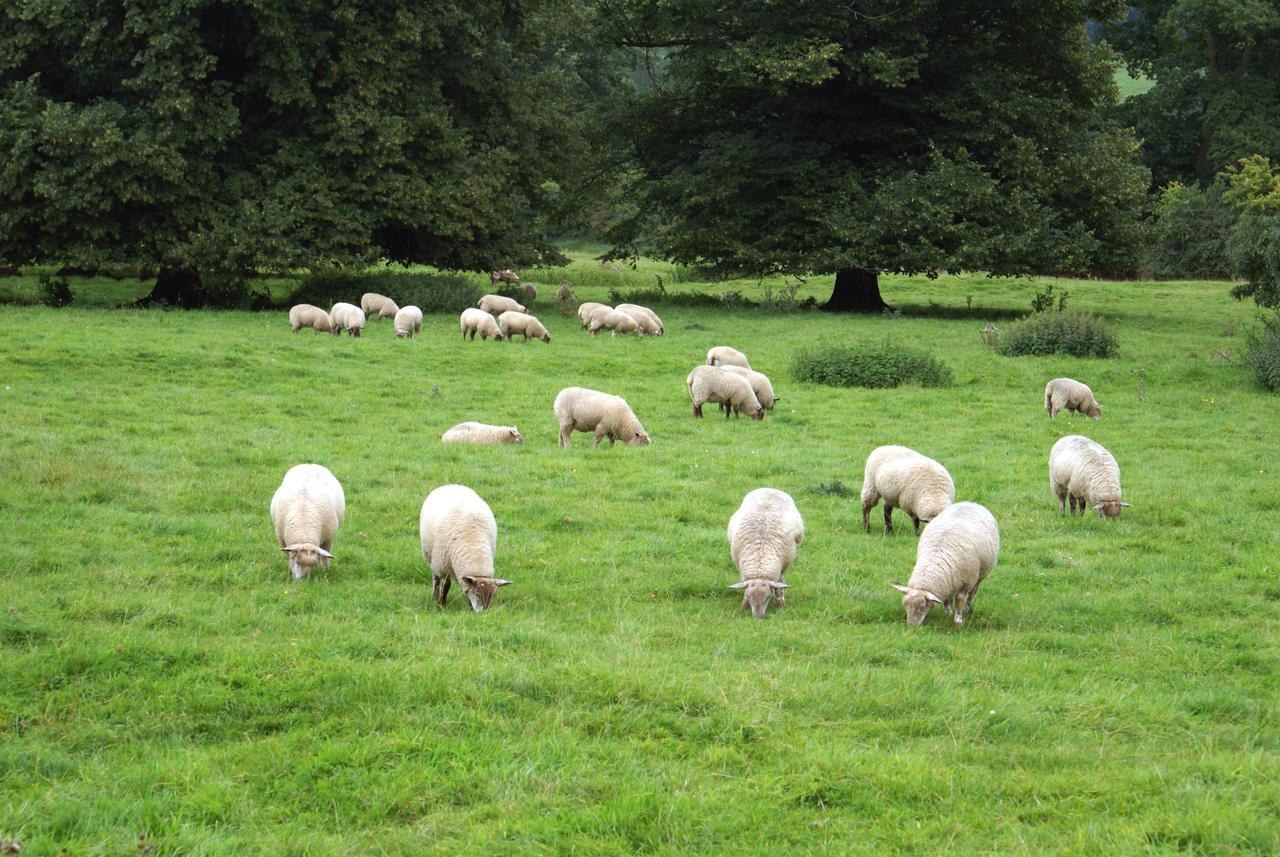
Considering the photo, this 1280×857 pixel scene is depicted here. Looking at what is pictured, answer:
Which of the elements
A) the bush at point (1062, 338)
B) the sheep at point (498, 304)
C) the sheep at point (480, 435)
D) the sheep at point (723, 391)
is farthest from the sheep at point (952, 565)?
the sheep at point (498, 304)

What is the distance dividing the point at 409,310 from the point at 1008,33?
20.4 meters

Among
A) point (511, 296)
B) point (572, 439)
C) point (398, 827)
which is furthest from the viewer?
point (511, 296)

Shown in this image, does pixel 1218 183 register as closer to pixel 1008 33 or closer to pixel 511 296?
pixel 1008 33

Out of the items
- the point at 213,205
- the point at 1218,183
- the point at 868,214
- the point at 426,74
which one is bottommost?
the point at 213,205

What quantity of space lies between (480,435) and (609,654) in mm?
9442

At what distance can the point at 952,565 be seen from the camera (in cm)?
1039

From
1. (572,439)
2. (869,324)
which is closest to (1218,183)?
(869,324)

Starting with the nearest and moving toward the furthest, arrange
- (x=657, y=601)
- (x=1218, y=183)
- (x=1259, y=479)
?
(x=657, y=601), (x=1259, y=479), (x=1218, y=183)

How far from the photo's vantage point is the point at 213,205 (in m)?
30.9

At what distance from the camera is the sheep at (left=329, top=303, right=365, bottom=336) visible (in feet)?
92.8

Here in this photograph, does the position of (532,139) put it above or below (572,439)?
above

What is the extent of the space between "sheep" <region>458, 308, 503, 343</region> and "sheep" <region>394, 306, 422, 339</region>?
1.11 meters

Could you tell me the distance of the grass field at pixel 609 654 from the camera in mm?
6488

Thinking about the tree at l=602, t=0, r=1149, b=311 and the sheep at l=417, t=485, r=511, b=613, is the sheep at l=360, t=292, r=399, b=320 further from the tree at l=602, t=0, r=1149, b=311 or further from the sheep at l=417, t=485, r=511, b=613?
the sheep at l=417, t=485, r=511, b=613
